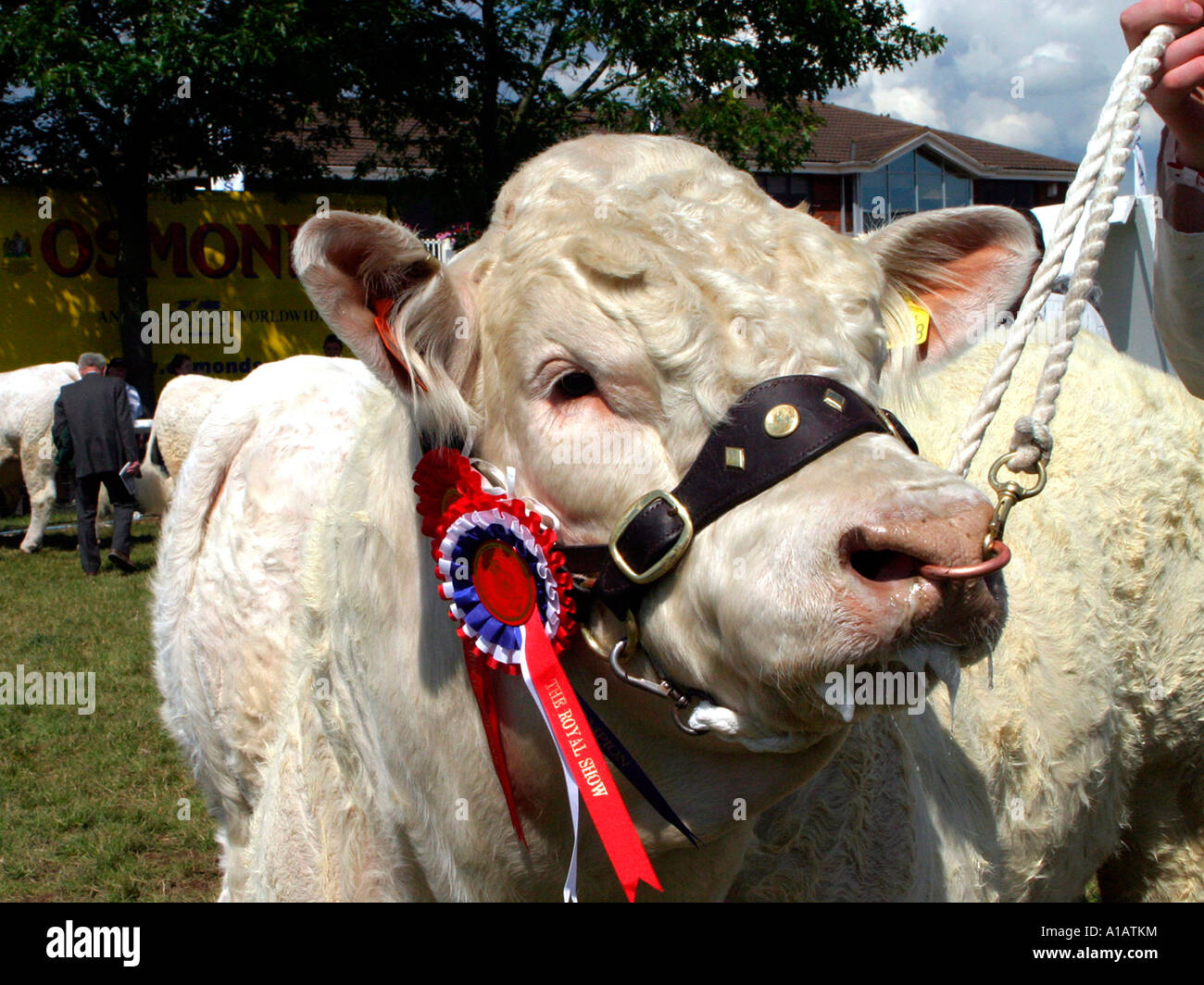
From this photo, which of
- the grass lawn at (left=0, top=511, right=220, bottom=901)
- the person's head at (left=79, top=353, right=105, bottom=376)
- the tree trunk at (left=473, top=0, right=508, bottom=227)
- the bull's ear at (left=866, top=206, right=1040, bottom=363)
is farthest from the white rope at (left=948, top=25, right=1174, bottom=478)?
the tree trunk at (left=473, top=0, right=508, bottom=227)

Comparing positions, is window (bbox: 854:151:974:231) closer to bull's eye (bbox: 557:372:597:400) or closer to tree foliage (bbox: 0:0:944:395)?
tree foliage (bbox: 0:0:944:395)

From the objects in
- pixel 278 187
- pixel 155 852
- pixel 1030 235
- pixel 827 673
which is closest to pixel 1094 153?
pixel 1030 235

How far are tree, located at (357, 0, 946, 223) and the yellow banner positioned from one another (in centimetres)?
325

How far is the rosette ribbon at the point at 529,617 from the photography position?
1.80 metres

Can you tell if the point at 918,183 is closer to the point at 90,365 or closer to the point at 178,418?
the point at 178,418

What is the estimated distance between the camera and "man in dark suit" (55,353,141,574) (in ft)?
37.7

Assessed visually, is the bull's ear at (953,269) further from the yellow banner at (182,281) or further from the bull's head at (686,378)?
the yellow banner at (182,281)

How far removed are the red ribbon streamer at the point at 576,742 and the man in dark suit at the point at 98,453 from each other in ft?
35.8

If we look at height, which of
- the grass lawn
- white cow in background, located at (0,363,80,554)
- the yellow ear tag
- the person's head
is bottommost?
the grass lawn

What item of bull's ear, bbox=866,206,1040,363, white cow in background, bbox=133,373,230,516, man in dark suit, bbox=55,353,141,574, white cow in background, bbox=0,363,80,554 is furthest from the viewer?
white cow in background, bbox=0,363,80,554

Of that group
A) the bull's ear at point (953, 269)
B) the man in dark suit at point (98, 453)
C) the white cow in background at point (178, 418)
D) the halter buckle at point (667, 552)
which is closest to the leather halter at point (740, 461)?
the halter buckle at point (667, 552)

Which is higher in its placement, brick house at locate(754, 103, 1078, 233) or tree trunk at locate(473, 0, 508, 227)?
brick house at locate(754, 103, 1078, 233)

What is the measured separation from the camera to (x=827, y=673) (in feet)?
4.99
